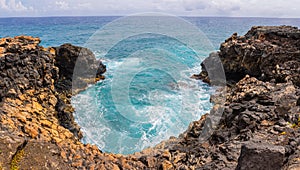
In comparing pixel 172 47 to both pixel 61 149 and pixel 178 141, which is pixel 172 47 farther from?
pixel 61 149

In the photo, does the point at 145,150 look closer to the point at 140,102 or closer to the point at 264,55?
the point at 140,102

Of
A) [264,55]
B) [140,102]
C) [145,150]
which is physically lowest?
[140,102]

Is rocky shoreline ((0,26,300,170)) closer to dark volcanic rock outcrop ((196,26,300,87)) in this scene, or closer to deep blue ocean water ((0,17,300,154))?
dark volcanic rock outcrop ((196,26,300,87))

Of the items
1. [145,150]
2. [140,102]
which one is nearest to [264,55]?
[140,102]

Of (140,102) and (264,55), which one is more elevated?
(264,55)

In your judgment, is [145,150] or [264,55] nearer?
[145,150]

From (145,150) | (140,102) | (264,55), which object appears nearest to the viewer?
(145,150)

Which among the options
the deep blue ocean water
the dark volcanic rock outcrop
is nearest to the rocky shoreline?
the dark volcanic rock outcrop

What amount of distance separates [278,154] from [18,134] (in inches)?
366

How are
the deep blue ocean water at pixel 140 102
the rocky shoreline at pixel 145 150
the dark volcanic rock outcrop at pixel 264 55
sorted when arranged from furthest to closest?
1. the deep blue ocean water at pixel 140 102
2. the dark volcanic rock outcrop at pixel 264 55
3. the rocky shoreline at pixel 145 150

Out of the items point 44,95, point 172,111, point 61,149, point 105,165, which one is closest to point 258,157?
point 105,165

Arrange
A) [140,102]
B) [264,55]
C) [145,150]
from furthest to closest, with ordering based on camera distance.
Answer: [140,102] < [264,55] < [145,150]

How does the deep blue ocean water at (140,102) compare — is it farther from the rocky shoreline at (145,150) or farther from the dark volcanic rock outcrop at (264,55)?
the dark volcanic rock outcrop at (264,55)

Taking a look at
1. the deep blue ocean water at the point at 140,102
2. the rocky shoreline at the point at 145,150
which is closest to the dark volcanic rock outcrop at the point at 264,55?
the rocky shoreline at the point at 145,150
